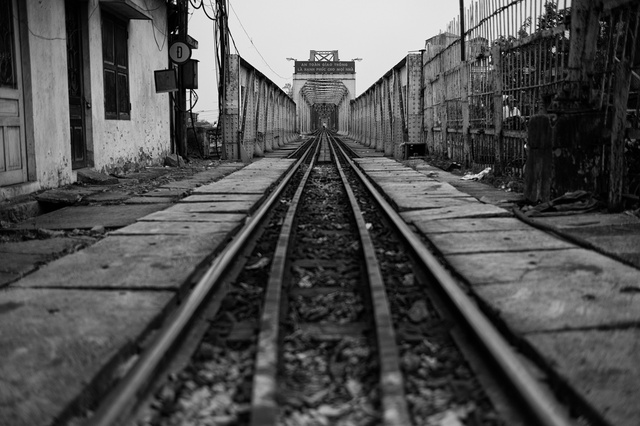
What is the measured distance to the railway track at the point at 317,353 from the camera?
7.63ft

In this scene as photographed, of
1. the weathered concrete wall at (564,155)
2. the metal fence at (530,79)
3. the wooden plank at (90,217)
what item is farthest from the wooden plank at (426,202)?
the wooden plank at (90,217)

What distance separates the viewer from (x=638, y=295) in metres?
3.52

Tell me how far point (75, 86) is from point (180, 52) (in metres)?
5.10

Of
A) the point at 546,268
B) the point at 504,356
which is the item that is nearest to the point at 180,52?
the point at 546,268

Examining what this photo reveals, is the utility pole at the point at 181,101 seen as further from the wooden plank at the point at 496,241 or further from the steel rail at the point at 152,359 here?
the steel rail at the point at 152,359

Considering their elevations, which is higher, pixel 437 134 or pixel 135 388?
pixel 437 134

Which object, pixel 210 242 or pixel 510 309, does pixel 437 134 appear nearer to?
pixel 210 242

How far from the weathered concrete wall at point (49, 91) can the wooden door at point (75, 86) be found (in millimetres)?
699

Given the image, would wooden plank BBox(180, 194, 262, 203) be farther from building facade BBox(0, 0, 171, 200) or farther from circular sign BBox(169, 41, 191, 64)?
circular sign BBox(169, 41, 191, 64)

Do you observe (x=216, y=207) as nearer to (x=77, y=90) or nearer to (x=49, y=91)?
(x=49, y=91)

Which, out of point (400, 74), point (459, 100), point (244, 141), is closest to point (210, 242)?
point (459, 100)

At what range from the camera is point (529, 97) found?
29.2 feet

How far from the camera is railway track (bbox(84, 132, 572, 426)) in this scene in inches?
91.5

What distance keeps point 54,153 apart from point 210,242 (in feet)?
16.0
